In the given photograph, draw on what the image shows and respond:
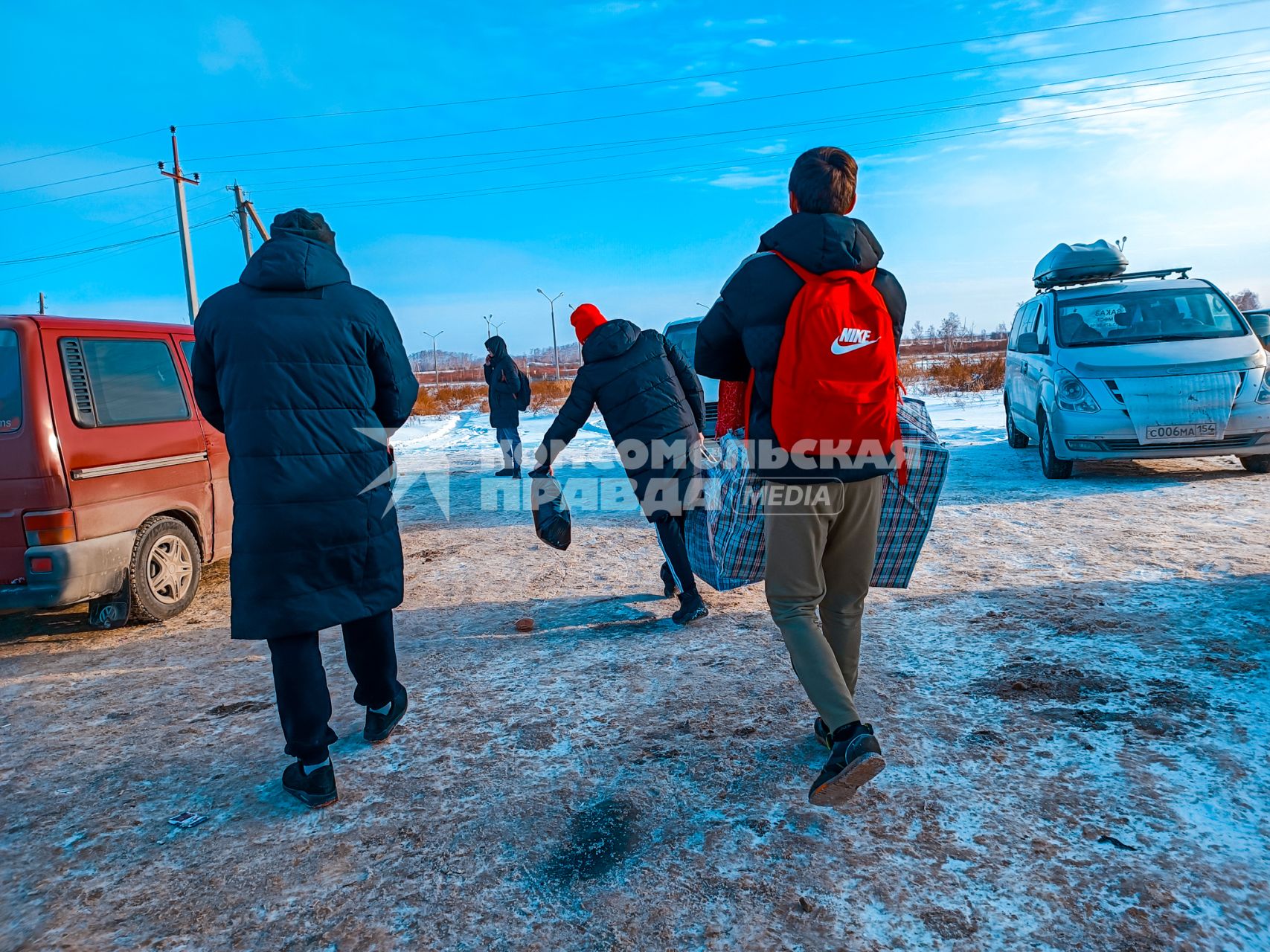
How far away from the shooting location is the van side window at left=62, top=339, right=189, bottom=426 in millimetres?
4672

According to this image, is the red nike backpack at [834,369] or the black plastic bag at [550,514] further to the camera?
the black plastic bag at [550,514]

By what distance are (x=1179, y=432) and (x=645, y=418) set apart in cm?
575

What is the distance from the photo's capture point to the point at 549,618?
4848 millimetres

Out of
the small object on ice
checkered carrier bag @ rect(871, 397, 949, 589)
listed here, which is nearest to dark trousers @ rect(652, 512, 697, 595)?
checkered carrier bag @ rect(871, 397, 949, 589)

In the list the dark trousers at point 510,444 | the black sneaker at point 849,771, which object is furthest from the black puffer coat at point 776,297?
the dark trousers at point 510,444

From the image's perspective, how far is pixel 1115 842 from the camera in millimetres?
2312

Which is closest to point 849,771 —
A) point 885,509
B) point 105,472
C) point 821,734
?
point 821,734

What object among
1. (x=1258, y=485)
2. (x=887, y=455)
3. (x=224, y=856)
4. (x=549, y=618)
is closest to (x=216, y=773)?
(x=224, y=856)

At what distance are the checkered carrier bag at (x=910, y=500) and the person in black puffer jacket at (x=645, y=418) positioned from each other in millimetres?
1592

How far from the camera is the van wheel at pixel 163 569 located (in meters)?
4.82

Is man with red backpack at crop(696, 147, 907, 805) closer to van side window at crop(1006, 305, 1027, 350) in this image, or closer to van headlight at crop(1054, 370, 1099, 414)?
van headlight at crop(1054, 370, 1099, 414)

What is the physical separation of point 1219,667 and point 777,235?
2.76 metres

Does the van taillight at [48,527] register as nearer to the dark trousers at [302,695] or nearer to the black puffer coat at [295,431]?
the black puffer coat at [295,431]

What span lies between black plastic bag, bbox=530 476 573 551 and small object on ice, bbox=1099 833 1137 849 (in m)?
2.88
